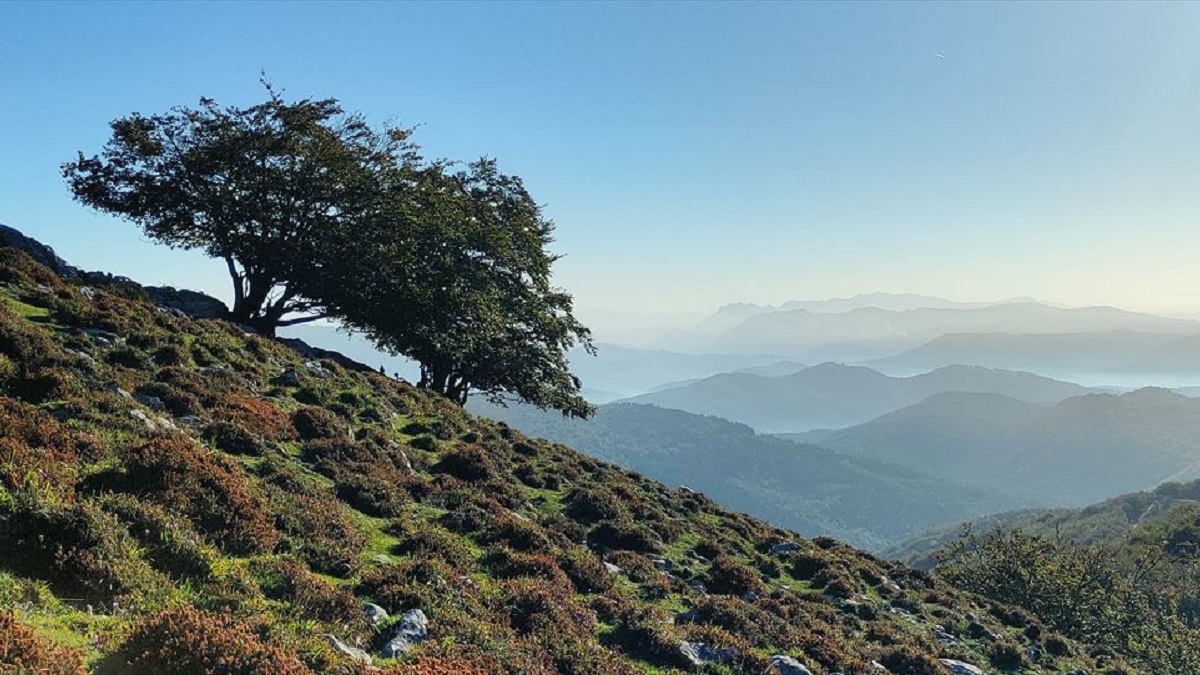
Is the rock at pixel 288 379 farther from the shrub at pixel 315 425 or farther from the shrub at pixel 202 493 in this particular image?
Result: the shrub at pixel 202 493

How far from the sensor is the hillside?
7719 mm

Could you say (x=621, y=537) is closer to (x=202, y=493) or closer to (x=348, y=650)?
(x=202, y=493)

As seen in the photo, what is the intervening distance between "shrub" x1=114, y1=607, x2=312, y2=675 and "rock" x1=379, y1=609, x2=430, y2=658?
1.83 m

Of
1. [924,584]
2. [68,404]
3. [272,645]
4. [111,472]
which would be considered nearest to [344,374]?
[68,404]

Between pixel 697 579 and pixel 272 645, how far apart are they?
1286 centimetres

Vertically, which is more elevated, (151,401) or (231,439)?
(151,401)

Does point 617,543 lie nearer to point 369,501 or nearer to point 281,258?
point 369,501

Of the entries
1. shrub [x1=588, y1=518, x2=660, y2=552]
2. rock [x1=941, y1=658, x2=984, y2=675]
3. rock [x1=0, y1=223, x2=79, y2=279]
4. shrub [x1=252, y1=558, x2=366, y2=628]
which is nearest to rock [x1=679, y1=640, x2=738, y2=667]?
shrub [x1=588, y1=518, x2=660, y2=552]

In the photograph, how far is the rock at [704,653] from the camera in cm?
1172

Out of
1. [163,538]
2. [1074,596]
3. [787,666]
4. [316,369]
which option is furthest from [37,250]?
[1074,596]

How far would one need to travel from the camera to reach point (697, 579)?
17.6m

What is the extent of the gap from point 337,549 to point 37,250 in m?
29.6

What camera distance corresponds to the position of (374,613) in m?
9.21

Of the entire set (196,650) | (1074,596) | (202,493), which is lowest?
(1074,596)
